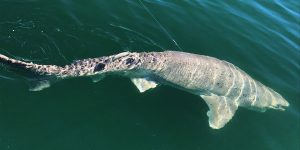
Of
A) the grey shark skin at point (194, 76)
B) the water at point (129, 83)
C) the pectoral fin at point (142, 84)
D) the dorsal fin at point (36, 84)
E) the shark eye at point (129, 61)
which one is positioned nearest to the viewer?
the dorsal fin at point (36, 84)

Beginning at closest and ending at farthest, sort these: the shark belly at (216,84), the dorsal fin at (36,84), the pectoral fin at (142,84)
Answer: the dorsal fin at (36,84) < the pectoral fin at (142,84) < the shark belly at (216,84)

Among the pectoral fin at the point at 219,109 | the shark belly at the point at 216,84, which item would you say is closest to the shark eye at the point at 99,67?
the shark belly at the point at 216,84

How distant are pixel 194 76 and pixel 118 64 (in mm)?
2163

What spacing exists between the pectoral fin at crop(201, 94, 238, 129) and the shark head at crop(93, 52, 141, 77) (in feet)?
7.67

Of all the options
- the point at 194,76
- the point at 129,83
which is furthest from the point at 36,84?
the point at 194,76

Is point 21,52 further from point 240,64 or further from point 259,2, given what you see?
point 259,2

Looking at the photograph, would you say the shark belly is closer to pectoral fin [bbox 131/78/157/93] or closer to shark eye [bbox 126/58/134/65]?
pectoral fin [bbox 131/78/157/93]

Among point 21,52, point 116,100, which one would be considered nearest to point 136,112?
point 116,100

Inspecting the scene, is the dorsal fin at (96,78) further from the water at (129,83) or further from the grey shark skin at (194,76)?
the water at (129,83)

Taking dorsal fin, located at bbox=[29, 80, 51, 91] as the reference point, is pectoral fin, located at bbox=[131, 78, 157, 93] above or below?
below

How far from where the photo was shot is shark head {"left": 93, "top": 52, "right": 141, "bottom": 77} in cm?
973

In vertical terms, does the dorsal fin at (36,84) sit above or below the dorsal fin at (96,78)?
above

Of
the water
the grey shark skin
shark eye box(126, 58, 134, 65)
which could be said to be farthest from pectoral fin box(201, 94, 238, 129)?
shark eye box(126, 58, 134, 65)

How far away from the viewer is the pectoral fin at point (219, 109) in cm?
1098
